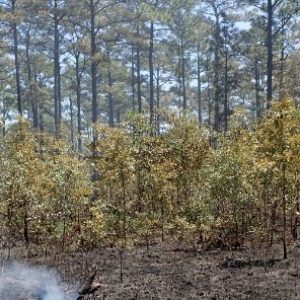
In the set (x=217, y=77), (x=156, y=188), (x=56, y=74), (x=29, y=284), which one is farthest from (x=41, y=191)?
(x=56, y=74)

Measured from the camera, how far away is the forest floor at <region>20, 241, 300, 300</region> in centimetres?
845

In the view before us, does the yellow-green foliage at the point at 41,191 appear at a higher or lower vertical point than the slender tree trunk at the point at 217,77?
lower

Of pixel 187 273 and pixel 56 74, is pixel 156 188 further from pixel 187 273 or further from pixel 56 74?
pixel 56 74

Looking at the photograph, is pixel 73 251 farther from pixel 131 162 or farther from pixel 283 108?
pixel 283 108

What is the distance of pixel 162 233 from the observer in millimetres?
13156

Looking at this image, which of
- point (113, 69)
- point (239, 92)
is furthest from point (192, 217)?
point (239, 92)

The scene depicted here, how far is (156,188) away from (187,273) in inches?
122

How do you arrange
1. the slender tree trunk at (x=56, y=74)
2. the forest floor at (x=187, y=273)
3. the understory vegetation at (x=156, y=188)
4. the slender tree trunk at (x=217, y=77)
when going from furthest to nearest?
1. the slender tree trunk at (x=217, y=77)
2. the slender tree trunk at (x=56, y=74)
3. the understory vegetation at (x=156, y=188)
4. the forest floor at (x=187, y=273)

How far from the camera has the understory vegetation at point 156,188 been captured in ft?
34.4

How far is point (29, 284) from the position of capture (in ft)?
31.0

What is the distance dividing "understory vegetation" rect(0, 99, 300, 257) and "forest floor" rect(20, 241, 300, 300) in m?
0.41

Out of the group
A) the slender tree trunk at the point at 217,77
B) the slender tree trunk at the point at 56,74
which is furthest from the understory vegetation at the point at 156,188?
the slender tree trunk at the point at 217,77

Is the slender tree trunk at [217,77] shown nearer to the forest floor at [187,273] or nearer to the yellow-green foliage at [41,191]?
the yellow-green foliage at [41,191]

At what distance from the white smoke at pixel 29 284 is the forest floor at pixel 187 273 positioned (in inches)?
13.5
